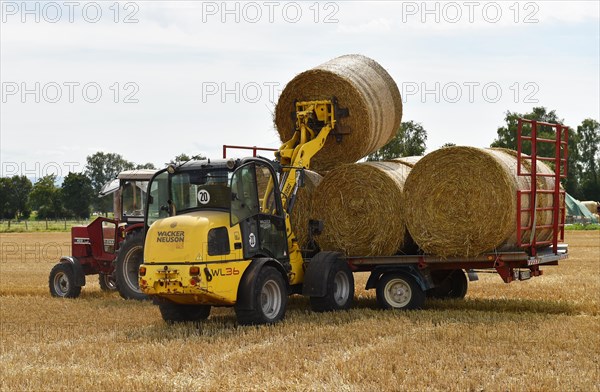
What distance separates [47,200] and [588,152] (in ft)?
181

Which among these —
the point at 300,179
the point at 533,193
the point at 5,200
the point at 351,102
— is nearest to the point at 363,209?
the point at 300,179

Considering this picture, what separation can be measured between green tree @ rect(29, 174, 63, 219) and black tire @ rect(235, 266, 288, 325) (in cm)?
7644

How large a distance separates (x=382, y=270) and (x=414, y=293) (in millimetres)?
597

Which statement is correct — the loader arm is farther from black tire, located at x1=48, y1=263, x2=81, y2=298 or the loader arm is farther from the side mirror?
black tire, located at x1=48, y1=263, x2=81, y2=298

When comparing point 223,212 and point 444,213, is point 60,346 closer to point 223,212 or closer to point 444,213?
point 223,212

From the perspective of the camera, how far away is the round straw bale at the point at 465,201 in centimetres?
1144

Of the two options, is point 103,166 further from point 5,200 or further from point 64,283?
point 64,283

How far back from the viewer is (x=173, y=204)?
37.6 ft

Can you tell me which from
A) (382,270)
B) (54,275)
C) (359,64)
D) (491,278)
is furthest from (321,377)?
(491,278)

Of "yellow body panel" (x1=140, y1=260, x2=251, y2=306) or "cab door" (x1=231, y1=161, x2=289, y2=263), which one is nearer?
"yellow body panel" (x1=140, y1=260, x2=251, y2=306)

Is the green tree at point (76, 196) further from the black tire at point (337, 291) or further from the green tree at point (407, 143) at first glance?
the black tire at point (337, 291)

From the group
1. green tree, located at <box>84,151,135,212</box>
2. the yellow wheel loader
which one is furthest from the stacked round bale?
green tree, located at <box>84,151,135,212</box>

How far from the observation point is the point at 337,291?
41.2ft

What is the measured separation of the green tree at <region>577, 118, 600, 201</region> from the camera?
8156 cm
